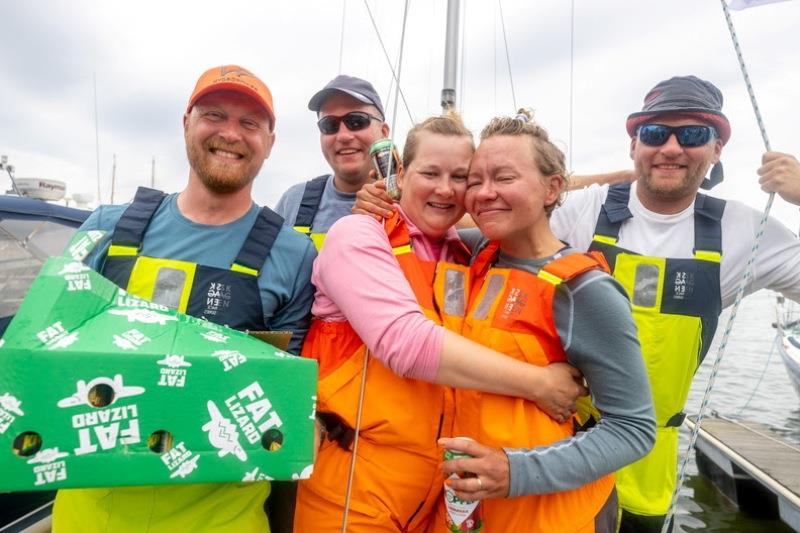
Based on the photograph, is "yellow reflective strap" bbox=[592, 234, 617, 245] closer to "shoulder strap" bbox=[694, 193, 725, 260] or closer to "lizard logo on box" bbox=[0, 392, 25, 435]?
"shoulder strap" bbox=[694, 193, 725, 260]

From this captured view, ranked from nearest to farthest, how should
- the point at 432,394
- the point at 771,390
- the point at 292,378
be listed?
the point at 292,378 < the point at 432,394 < the point at 771,390

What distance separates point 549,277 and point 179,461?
4.21 feet

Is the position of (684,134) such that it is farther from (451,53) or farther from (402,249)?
(451,53)

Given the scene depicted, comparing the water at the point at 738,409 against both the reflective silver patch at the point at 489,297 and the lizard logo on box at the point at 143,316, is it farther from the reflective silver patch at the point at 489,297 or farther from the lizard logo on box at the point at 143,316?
the lizard logo on box at the point at 143,316

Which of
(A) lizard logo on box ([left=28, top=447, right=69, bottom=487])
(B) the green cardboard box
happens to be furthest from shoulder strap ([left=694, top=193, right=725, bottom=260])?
(A) lizard logo on box ([left=28, top=447, right=69, bottom=487])

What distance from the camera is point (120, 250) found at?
195cm

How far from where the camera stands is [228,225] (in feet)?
6.92

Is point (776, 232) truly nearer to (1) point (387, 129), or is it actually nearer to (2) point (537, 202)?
(2) point (537, 202)

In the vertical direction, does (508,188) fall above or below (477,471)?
above

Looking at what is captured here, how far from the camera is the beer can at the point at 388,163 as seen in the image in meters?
2.12

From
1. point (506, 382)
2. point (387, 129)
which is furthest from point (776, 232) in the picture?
point (387, 129)

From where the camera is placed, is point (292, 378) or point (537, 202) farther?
point (537, 202)

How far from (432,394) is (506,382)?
0.35 m

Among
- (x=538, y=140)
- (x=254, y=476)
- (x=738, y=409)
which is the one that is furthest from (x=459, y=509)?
(x=738, y=409)
